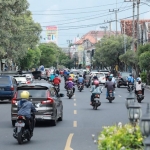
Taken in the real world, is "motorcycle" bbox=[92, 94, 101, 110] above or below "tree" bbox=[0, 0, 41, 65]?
below

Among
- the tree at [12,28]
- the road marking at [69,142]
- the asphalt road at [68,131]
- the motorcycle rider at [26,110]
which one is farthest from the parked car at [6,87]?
the motorcycle rider at [26,110]

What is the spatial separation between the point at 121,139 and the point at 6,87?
24.9m

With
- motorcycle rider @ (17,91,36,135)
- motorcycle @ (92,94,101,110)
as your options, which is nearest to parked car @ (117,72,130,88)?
motorcycle @ (92,94,101,110)

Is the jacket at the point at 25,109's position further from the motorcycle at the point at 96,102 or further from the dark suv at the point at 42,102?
the motorcycle at the point at 96,102

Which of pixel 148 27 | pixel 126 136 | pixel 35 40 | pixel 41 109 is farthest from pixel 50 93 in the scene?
pixel 148 27

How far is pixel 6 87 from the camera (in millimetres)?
34781

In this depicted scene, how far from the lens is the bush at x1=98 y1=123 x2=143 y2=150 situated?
10055mm

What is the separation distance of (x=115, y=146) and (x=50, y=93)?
11.6 m

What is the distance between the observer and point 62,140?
17156 millimetres

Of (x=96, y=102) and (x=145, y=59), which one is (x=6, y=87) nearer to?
(x=96, y=102)

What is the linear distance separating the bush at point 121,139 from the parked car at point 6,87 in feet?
79.2

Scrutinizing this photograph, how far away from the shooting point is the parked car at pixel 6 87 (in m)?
34.7

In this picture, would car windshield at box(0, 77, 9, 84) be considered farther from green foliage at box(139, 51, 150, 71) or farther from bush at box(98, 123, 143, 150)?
green foliage at box(139, 51, 150, 71)

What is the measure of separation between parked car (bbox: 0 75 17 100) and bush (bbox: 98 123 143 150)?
24.2 meters
